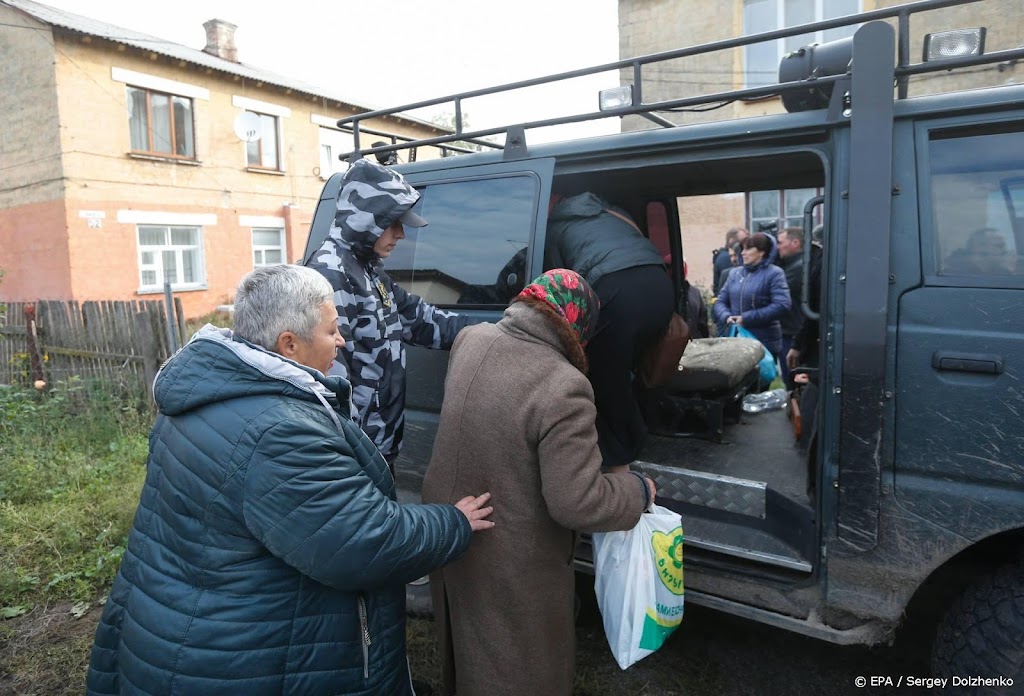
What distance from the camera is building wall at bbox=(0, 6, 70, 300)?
14156mm

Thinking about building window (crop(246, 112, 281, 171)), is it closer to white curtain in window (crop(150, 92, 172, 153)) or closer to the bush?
white curtain in window (crop(150, 92, 172, 153))

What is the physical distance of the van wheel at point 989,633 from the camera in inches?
79.8

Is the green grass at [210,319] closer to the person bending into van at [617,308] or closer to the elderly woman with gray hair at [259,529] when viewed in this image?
the person bending into van at [617,308]

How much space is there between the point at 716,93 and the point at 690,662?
2.35 meters

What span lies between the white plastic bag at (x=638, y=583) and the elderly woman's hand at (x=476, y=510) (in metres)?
0.46

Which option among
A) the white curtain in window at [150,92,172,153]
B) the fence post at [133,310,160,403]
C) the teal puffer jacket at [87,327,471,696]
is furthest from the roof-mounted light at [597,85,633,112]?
the white curtain in window at [150,92,172,153]

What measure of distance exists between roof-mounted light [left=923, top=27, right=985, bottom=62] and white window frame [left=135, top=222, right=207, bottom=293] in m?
16.4

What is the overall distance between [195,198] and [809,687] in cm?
1705

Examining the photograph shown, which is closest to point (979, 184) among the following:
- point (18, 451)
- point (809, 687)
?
point (809, 687)

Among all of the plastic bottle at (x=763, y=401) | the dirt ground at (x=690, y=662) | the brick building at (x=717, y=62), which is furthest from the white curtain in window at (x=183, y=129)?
the plastic bottle at (x=763, y=401)

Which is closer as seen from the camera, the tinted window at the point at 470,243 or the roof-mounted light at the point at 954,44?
the roof-mounted light at the point at 954,44

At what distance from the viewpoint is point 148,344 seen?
6.66 metres

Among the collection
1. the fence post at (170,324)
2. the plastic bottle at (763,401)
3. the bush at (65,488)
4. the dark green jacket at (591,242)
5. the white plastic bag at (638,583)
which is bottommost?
the bush at (65,488)

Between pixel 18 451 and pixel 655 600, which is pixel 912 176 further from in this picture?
pixel 18 451
